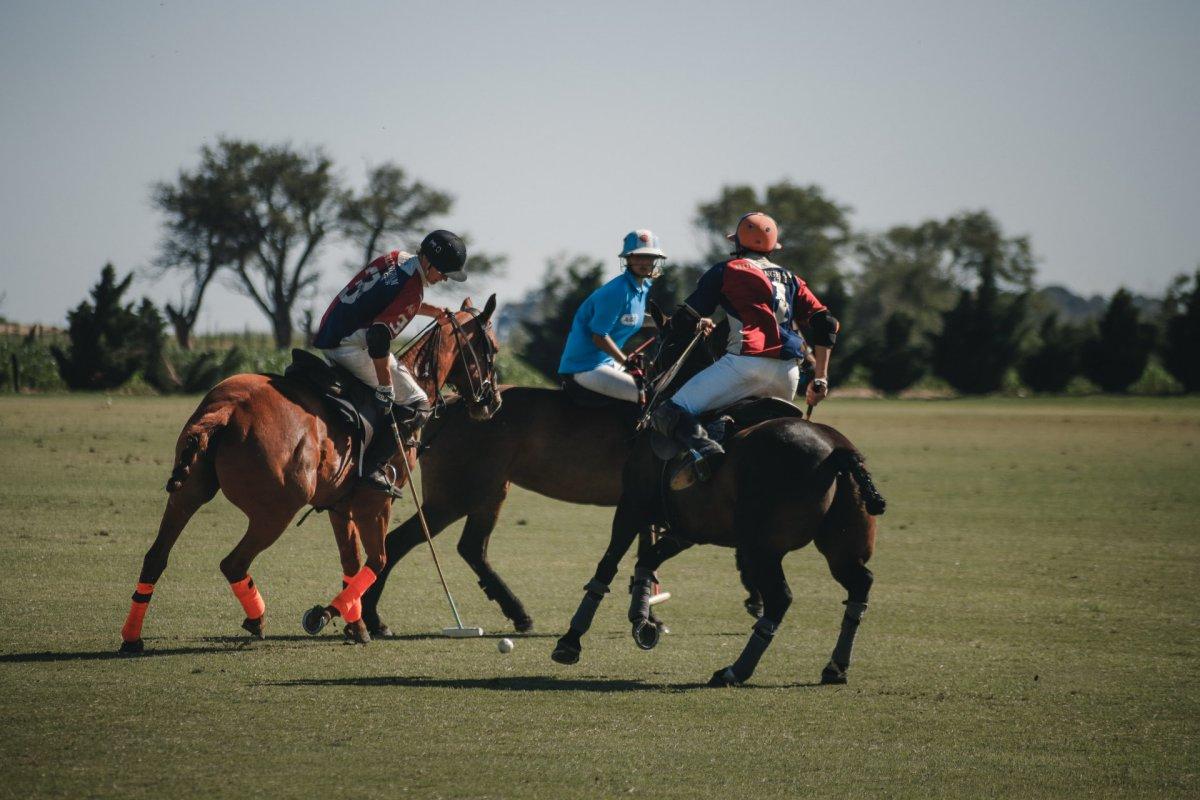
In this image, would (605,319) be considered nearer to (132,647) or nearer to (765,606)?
(765,606)

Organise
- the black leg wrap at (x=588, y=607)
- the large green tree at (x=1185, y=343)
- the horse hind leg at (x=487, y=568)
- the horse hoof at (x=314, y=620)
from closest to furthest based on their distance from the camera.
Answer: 1. the black leg wrap at (x=588, y=607)
2. the horse hoof at (x=314, y=620)
3. the horse hind leg at (x=487, y=568)
4. the large green tree at (x=1185, y=343)

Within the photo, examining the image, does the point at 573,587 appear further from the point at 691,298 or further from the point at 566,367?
the point at 691,298

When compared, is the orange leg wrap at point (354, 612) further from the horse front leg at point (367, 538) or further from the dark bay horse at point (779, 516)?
the dark bay horse at point (779, 516)

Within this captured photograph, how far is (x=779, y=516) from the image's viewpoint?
7996 mm

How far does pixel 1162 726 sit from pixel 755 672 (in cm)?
232

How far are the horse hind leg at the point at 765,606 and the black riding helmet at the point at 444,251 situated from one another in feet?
Answer: 9.21

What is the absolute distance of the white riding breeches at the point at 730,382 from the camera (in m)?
8.75

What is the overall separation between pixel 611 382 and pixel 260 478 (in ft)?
10.6

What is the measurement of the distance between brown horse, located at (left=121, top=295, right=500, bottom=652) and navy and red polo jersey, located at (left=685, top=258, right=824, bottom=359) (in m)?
2.30

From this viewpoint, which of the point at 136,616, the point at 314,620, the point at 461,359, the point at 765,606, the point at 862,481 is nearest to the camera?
the point at 862,481

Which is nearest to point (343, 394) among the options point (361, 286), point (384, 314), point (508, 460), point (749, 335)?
point (384, 314)

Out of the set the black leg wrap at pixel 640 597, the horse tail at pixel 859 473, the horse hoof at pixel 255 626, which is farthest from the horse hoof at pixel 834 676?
the horse hoof at pixel 255 626

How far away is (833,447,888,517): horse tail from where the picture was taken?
788cm

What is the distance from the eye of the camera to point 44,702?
23.4 ft
